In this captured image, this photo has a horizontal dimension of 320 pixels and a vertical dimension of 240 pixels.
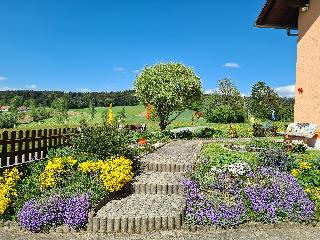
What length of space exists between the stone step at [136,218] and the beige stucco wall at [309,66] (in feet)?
35.3

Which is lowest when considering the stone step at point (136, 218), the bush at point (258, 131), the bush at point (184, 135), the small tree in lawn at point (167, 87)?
the stone step at point (136, 218)

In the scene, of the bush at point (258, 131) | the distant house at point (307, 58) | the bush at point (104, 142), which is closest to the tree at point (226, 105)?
the bush at point (258, 131)

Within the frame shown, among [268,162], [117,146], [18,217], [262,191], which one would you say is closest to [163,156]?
[117,146]

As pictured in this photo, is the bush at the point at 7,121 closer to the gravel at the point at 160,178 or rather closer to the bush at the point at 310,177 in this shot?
the gravel at the point at 160,178

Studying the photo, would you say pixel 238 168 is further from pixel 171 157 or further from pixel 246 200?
pixel 171 157

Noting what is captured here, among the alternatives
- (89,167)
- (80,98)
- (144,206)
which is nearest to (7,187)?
(89,167)

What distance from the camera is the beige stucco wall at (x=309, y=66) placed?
61.1 ft

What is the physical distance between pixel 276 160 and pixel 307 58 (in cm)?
808

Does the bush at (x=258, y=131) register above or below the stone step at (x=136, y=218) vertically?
above

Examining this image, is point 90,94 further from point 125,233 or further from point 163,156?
point 125,233

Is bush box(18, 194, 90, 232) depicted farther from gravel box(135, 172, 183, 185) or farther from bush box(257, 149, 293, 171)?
bush box(257, 149, 293, 171)

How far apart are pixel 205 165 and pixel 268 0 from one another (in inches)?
462

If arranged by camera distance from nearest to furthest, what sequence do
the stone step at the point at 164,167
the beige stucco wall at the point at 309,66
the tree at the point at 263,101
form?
the stone step at the point at 164,167
the beige stucco wall at the point at 309,66
the tree at the point at 263,101

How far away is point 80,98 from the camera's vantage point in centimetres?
10800
